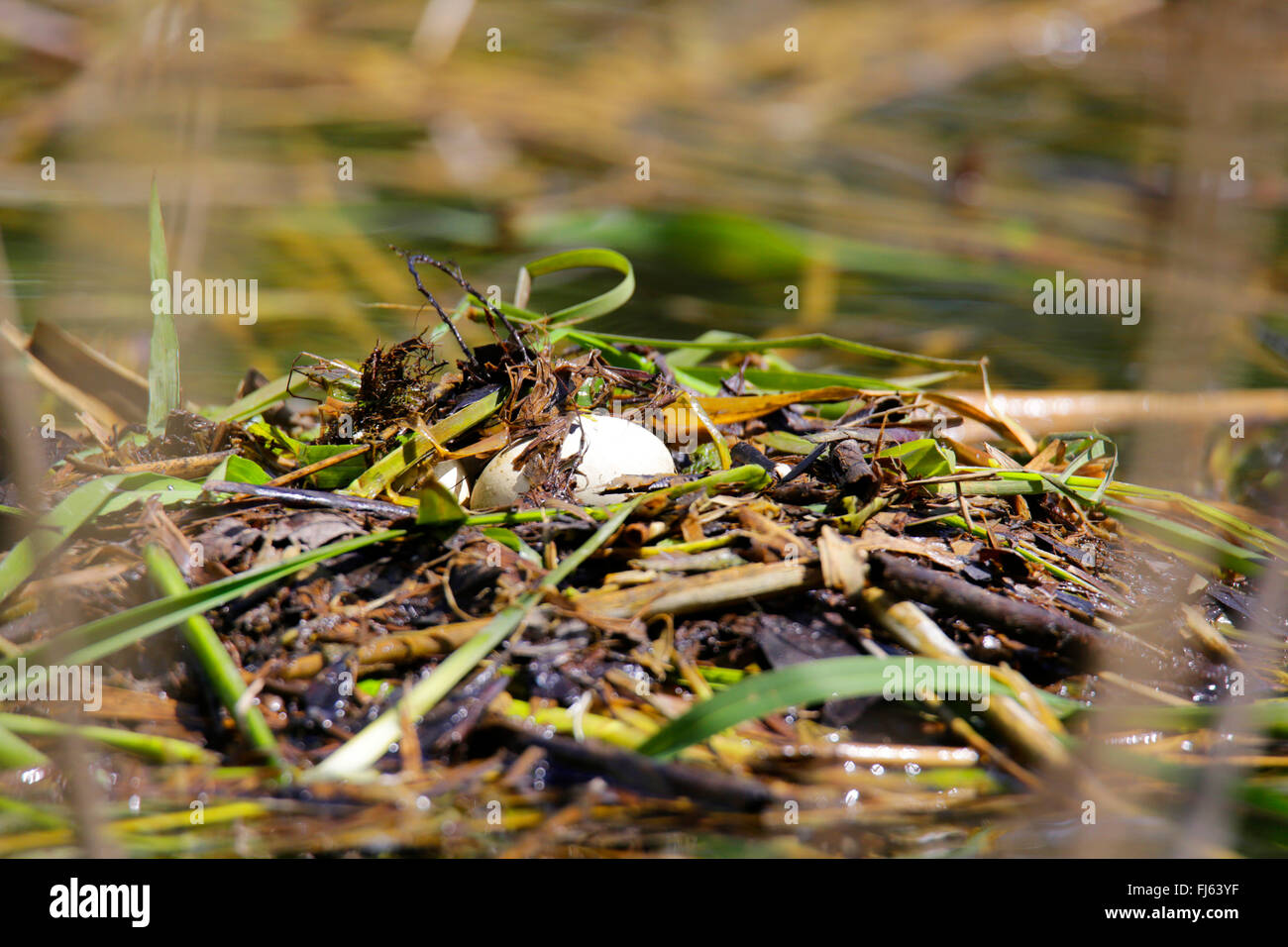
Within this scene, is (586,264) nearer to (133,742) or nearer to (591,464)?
(591,464)

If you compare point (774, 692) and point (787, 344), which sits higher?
point (787, 344)

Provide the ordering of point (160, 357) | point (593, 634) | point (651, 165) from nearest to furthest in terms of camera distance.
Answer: point (593, 634)
point (160, 357)
point (651, 165)

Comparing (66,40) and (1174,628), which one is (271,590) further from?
(66,40)

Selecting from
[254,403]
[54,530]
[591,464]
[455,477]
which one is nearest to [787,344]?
[591,464]

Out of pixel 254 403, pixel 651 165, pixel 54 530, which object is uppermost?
pixel 651 165

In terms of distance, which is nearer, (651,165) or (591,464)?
(591,464)

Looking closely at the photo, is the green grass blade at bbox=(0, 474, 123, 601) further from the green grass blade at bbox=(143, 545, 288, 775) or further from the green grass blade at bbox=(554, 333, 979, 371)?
the green grass blade at bbox=(554, 333, 979, 371)

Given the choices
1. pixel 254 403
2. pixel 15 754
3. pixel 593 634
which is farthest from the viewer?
pixel 254 403
